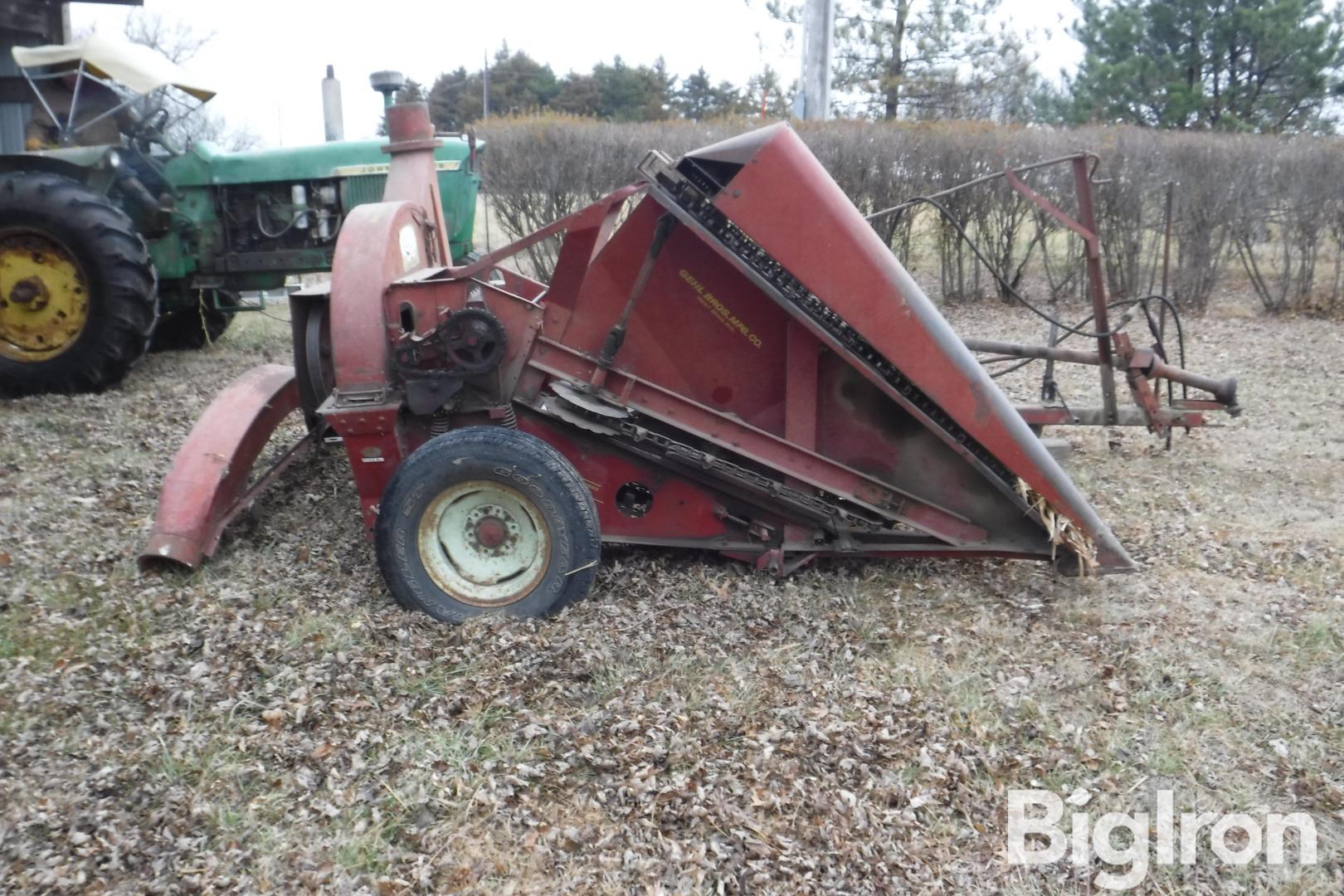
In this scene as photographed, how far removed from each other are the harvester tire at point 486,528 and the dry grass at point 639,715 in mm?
146

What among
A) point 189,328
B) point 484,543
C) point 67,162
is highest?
point 67,162

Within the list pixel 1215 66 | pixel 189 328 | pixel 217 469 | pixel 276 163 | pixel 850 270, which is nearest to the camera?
pixel 850 270

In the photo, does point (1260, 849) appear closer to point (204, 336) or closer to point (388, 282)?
point (388, 282)

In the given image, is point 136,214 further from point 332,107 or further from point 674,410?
point 674,410

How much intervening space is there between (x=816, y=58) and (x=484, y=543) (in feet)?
40.6

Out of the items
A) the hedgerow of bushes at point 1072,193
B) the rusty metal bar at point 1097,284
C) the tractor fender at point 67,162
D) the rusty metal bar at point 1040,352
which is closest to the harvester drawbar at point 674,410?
the rusty metal bar at point 1097,284

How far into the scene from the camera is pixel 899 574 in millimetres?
4605

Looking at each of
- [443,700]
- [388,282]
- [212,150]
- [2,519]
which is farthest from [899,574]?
[212,150]

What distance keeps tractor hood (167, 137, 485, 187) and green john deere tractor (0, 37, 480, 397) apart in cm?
1

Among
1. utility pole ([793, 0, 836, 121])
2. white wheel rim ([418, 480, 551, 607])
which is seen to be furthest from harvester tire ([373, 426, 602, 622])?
utility pole ([793, 0, 836, 121])

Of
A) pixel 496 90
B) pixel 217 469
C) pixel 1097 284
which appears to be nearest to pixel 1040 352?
pixel 1097 284

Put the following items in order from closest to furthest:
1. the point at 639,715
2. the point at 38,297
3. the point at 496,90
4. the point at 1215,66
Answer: the point at 639,715, the point at 38,297, the point at 1215,66, the point at 496,90

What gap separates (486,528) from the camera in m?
4.17

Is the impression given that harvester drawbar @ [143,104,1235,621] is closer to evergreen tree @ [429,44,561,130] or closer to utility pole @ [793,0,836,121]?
utility pole @ [793,0,836,121]
